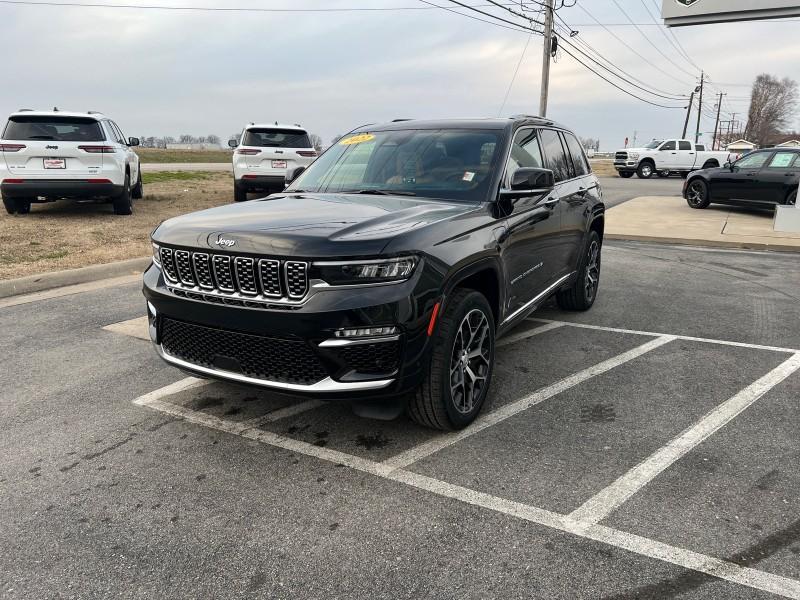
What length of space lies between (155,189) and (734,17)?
16274mm

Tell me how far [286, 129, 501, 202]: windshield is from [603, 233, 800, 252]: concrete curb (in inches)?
333

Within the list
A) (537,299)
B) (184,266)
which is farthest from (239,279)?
(537,299)

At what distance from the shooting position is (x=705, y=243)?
1137 cm

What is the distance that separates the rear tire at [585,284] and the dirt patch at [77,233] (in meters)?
5.65

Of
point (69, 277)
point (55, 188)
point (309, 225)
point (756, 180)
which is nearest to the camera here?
point (309, 225)

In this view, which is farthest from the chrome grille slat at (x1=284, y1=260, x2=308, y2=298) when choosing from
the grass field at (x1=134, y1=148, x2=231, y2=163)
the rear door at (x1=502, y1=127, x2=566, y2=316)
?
the grass field at (x1=134, y1=148, x2=231, y2=163)

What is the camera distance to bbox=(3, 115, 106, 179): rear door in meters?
10.2

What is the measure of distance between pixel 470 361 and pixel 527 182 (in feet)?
4.07

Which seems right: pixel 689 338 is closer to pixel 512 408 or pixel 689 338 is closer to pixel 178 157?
pixel 512 408

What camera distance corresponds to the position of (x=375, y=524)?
272 cm

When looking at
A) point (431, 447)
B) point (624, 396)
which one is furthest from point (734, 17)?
point (431, 447)

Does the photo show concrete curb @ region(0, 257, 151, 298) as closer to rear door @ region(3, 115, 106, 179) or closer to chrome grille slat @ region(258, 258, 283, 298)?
rear door @ region(3, 115, 106, 179)

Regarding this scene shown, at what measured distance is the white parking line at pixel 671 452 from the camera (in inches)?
112

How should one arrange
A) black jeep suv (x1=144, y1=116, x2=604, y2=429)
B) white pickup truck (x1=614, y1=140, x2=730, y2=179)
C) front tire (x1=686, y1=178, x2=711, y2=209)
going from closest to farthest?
black jeep suv (x1=144, y1=116, x2=604, y2=429) < front tire (x1=686, y1=178, x2=711, y2=209) < white pickup truck (x1=614, y1=140, x2=730, y2=179)
